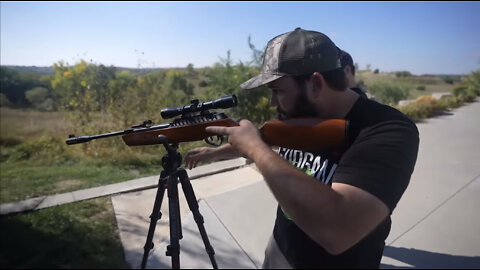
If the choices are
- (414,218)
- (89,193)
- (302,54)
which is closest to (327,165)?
(302,54)

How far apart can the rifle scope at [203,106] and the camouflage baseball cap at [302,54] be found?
1.30 feet

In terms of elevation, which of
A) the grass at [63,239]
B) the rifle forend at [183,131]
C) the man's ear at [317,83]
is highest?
the man's ear at [317,83]

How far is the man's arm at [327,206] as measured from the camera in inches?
36.1

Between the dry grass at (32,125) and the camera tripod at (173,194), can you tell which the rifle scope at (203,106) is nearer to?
the camera tripod at (173,194)

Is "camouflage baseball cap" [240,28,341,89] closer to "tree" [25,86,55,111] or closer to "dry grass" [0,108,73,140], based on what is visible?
"dry grass" [0,108,73,140]

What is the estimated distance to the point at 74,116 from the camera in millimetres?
7074

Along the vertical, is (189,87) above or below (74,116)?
above

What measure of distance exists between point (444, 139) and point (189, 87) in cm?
521

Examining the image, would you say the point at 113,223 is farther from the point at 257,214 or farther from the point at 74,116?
the point at 74,116

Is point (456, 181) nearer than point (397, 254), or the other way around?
point (397, 254)

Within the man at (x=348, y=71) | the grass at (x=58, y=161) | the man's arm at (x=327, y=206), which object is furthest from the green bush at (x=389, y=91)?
the man's arm at (x=327, y=206)

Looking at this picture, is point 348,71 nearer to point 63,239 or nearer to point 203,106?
point 203,106

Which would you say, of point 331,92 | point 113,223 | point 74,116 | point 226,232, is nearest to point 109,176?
point 113,223

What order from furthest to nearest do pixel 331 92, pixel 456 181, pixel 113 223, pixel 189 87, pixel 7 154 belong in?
pixel 7 154
pixel 189 87
pixel 113 223
pixel 456 181
pixel 331 92
